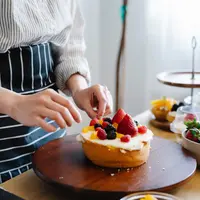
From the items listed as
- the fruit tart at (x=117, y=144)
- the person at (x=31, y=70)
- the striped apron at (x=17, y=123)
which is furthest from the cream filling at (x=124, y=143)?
the striped apron at (x=17, y=123)

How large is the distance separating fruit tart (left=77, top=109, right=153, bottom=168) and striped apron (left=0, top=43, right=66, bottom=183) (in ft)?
0.76

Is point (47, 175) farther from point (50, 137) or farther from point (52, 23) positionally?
point (52, 23)

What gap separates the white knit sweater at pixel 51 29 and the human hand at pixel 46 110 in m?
0.25

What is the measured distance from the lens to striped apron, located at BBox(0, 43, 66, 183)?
1.05 metres

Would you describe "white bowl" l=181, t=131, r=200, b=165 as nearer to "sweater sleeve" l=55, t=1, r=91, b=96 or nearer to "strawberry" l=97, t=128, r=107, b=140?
"strawberry" l=97, t=128, r=107, b=140

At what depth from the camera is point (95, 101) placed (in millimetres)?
1072

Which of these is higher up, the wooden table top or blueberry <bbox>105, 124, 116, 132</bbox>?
blueberry <bbox>105, 124, 116, 132</bbox>

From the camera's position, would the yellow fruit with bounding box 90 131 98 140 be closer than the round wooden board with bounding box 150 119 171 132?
Yes

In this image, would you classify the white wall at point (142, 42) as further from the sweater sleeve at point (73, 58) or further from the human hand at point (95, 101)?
the human hand at point (95, 101)

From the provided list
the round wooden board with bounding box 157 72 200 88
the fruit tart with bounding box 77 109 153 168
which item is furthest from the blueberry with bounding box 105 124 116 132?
the round wooden board with bounding box 157 72 200 88

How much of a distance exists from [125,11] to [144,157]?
4.65 ft

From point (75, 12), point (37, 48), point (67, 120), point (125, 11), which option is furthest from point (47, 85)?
point (125, 11)

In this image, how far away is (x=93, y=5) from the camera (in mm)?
2287

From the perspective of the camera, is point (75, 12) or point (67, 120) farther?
point (75, 12)
